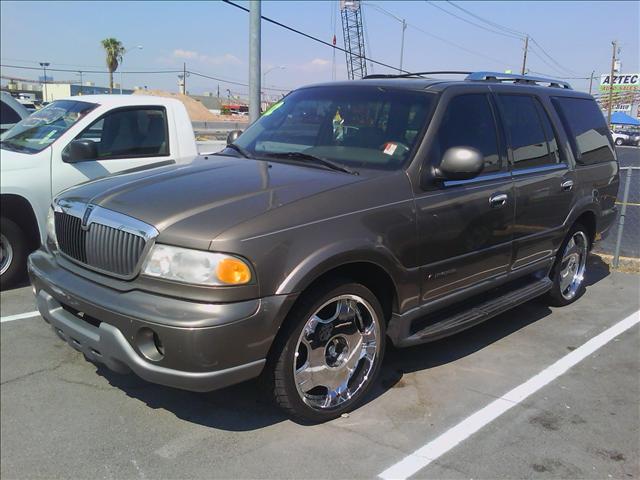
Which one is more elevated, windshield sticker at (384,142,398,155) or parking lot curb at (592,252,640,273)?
windshield sticker at (384,142,398,155)

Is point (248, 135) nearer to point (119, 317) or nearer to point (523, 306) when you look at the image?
point (119, 317)

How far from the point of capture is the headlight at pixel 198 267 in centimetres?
268

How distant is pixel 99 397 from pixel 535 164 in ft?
11.9

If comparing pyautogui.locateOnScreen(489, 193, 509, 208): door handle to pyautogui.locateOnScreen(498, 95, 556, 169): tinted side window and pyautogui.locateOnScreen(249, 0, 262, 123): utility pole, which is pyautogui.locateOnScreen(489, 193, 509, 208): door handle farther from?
pyautogui.locateOnScreen(249, 0, 262, 123): utility pole

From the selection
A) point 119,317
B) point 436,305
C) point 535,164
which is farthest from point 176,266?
point 535,164

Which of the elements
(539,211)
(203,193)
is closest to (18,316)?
(203,193)

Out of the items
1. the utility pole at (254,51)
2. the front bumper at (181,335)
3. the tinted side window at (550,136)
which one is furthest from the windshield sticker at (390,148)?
the utility pole at (254,51)

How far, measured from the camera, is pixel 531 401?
144 inches

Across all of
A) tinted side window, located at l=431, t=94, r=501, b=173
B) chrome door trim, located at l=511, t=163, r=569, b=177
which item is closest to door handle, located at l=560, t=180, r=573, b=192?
chrome door trim, located at l=511, t=163, r=569, b=177

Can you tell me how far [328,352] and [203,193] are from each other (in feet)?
3.81

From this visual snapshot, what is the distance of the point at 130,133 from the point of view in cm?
616

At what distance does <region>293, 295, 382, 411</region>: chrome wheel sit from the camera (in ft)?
10.5

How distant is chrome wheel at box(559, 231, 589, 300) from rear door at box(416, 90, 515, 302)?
1470 millimetres

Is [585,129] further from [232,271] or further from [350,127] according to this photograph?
[232,271]
